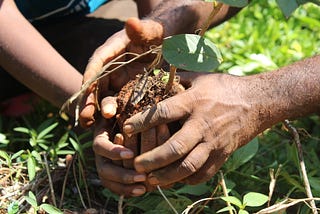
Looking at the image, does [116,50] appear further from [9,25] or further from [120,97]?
[9,25]

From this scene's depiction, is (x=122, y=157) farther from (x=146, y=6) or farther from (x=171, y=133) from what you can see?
(x=146, y=6)

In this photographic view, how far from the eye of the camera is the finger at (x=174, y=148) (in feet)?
4.56


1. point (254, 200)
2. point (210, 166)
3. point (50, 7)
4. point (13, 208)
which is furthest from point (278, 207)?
point (50, 7)

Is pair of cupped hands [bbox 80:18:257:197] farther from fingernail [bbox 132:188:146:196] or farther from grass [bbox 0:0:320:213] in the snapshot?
grass [bbox 0:0:320:213]

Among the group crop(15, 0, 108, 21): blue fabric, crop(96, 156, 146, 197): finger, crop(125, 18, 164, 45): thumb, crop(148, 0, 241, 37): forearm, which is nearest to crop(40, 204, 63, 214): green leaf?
crop(96, 156, 146, 197): finger

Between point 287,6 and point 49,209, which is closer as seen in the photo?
point 287,6

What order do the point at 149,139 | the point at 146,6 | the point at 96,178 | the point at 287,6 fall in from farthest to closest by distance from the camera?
the point at 146,6, the point at 96,178, the point at 149,139, the point at 287,6

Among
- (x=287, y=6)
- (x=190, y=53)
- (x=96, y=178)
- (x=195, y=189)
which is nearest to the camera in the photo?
(x=287, y=6)

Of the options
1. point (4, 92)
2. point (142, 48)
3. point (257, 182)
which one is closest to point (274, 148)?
point (257, 182)

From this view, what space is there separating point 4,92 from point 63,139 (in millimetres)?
567

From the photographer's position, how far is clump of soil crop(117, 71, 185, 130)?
4.91 feet

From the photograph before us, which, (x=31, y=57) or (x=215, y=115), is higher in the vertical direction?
(x=31, y=57)

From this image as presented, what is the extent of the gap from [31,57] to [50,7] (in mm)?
426

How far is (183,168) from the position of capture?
141 cm
